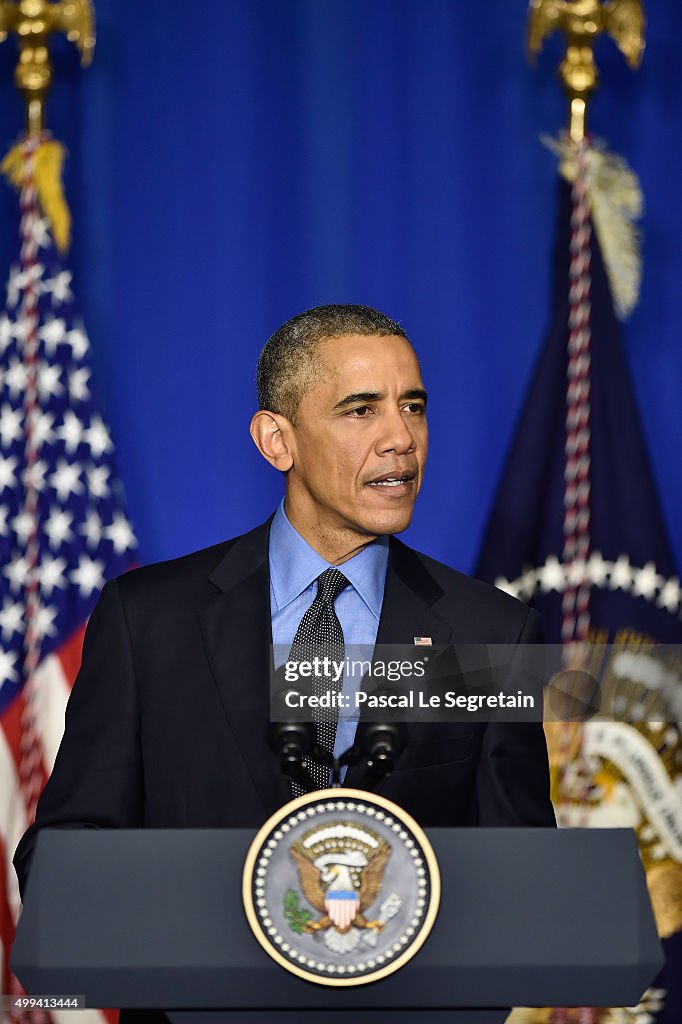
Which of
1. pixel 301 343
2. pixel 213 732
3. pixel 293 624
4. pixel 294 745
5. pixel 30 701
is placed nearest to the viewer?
pixel 294 745

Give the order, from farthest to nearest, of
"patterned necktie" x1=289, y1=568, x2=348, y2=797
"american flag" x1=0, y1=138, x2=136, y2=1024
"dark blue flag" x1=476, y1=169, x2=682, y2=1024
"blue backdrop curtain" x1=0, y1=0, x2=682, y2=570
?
"blue backdrop curtain" x1=0, y1=0, x2=682, y2=570 → "american flag" x1=0, y1=138, x2=136, y2=1024 → "dark blue flag" x1=476, y1=169, x2=682, y2=1024 → "patterned necktie" x1=289, y1=568, x2=348, y2=797

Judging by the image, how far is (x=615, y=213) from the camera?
357cm

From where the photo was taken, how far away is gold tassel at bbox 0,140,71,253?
356 cm

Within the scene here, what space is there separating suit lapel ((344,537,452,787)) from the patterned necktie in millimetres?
68

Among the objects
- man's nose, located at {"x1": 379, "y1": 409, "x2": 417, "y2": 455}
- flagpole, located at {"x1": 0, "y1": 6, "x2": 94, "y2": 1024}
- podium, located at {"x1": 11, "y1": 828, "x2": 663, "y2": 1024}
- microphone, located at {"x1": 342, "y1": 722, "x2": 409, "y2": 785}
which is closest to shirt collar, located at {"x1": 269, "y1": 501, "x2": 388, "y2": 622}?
man's nose, located at {"x1": 379, "y1": 409, "x2": 417, "y2": 455}

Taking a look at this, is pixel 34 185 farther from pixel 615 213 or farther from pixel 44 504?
pixel 615 213

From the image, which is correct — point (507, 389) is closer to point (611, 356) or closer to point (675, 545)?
point (611, 356)

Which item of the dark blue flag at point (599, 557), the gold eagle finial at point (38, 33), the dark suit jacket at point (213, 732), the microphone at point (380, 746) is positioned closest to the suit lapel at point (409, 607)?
the dark suit jacket at point (213, 732)

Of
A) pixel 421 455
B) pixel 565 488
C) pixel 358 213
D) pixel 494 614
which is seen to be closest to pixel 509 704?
pixel 494 614

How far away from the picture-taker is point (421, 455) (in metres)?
1.97

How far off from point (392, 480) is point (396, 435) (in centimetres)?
7

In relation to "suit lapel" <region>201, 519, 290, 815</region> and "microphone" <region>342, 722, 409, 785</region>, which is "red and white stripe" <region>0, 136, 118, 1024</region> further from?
"microphone" <region>342, 722, 409, 785</region>

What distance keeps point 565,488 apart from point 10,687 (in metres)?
1.52

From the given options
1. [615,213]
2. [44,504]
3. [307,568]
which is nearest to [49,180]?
[44,504]
